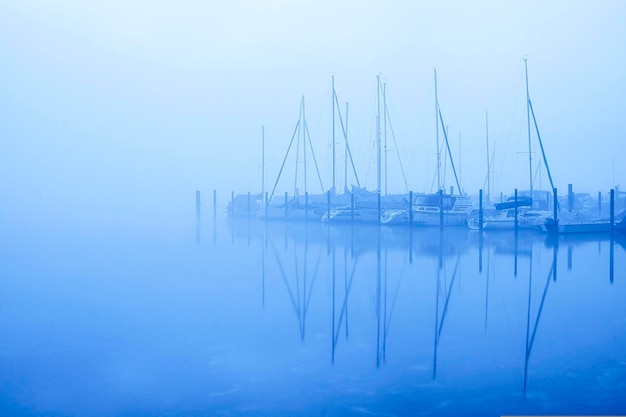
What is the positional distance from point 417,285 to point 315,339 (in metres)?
5.76

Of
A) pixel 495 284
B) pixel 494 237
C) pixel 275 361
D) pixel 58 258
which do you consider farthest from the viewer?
pixel 494 237

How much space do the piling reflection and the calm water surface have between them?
0.19ft

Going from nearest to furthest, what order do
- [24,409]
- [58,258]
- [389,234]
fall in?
1. [24,409]
2. [58,258]
3. [389,234]

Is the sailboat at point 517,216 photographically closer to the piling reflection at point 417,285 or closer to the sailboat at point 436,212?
the sailboat at point 436,212

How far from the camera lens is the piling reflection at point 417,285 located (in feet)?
29.8

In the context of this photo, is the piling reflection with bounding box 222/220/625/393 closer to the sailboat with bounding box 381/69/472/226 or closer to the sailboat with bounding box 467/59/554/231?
the sailboat with bounding box 467/59/554/231

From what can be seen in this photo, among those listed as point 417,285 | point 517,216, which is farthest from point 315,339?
point 517,216

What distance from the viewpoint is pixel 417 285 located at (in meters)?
14.2

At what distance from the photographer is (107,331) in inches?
380

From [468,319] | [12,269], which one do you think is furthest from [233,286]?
[12,269]

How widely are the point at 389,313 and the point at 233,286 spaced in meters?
4.95

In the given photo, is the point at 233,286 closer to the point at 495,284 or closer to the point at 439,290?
the point at 439,290

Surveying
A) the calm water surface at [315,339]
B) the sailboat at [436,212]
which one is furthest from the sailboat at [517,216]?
the calm water surface at [315,339]

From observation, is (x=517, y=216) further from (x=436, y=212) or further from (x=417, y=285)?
(x=417, y=285)
